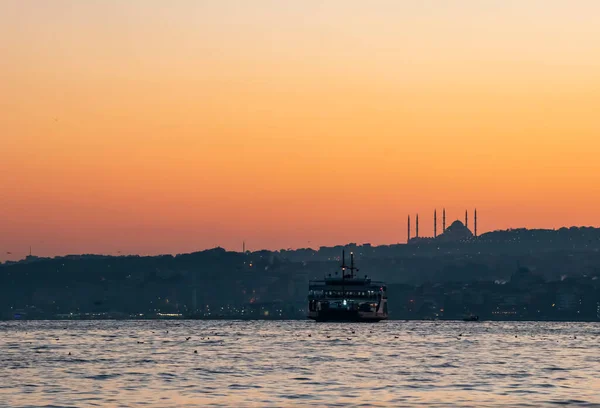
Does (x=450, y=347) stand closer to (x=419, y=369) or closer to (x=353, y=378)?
(x=419, y=369)

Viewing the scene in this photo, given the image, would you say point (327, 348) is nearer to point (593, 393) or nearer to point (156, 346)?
point (156, 346)

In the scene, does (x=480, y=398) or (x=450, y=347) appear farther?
(x=450, y=347)

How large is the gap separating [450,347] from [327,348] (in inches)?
Result: 652

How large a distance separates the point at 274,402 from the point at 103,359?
47.6m

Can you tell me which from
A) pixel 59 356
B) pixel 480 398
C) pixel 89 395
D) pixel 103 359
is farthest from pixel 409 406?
pixel 59 356

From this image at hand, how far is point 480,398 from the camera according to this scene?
69.6 m

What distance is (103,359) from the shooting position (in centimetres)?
11156

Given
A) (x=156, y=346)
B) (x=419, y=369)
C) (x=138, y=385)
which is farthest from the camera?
(x=156, y=346)

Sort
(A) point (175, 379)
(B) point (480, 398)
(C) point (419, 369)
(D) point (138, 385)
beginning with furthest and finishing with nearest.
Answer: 1. (C) point (419, 369)
2. (A) point (175, 379)
3. (D) point (138, 385)
4. (B) point (480, 398)

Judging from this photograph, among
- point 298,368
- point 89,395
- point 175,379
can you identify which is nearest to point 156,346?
point 298,368

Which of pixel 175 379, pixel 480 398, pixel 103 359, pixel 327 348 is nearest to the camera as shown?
pixel 480 398

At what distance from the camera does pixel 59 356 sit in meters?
117

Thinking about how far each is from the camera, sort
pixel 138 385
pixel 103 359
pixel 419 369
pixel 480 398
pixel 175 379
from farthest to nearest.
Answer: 1. pixel 103 359
2. pixel 419 369
3. pixel 175 379
4. pixel 138 385
5. pixel 480 398

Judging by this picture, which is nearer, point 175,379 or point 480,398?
point 480,398
